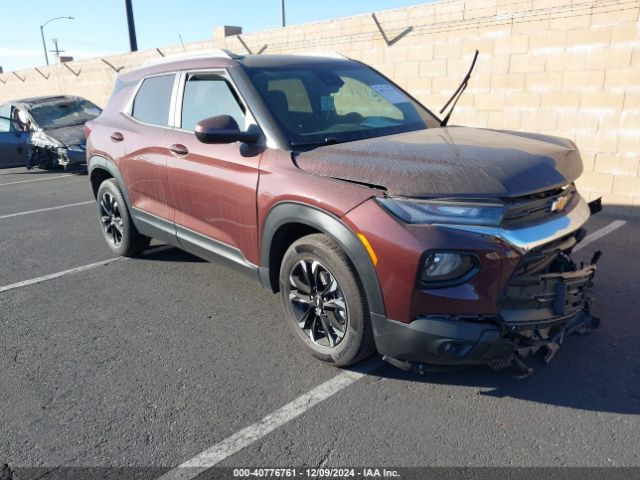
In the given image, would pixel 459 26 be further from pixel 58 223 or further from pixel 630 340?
pixel 58 223

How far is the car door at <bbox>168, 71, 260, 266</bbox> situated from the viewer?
360 cm

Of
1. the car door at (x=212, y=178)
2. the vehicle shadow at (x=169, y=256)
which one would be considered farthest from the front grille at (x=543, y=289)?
the vehicle shadow at (x=169, y=256)

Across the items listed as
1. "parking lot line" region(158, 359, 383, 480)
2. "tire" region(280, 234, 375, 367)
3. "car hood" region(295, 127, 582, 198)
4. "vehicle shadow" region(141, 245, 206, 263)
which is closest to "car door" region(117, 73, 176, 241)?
"vehicle shadow" region(141, 245, 206, 263)

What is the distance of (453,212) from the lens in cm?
265

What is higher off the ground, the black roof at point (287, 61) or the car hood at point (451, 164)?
the black roof at point (287, 61)

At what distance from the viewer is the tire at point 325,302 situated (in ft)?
9.70

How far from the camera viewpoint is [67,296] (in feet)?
15.0

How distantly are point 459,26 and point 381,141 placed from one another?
548 centimetres

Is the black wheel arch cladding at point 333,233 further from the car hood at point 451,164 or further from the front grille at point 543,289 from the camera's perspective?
the front grille at point 543,289

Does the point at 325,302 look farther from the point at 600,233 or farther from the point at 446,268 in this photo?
the point at 600,233

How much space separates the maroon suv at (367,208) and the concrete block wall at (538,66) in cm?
365

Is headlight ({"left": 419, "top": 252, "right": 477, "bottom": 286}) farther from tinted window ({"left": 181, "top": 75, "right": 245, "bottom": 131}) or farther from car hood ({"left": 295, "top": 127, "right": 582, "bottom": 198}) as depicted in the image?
tinted window ({"left": 181, "top": 75, "right": 245, "bottom": 131})

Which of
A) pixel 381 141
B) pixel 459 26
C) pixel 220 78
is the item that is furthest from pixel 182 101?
pixel 459 26

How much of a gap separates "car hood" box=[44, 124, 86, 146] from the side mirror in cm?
864
